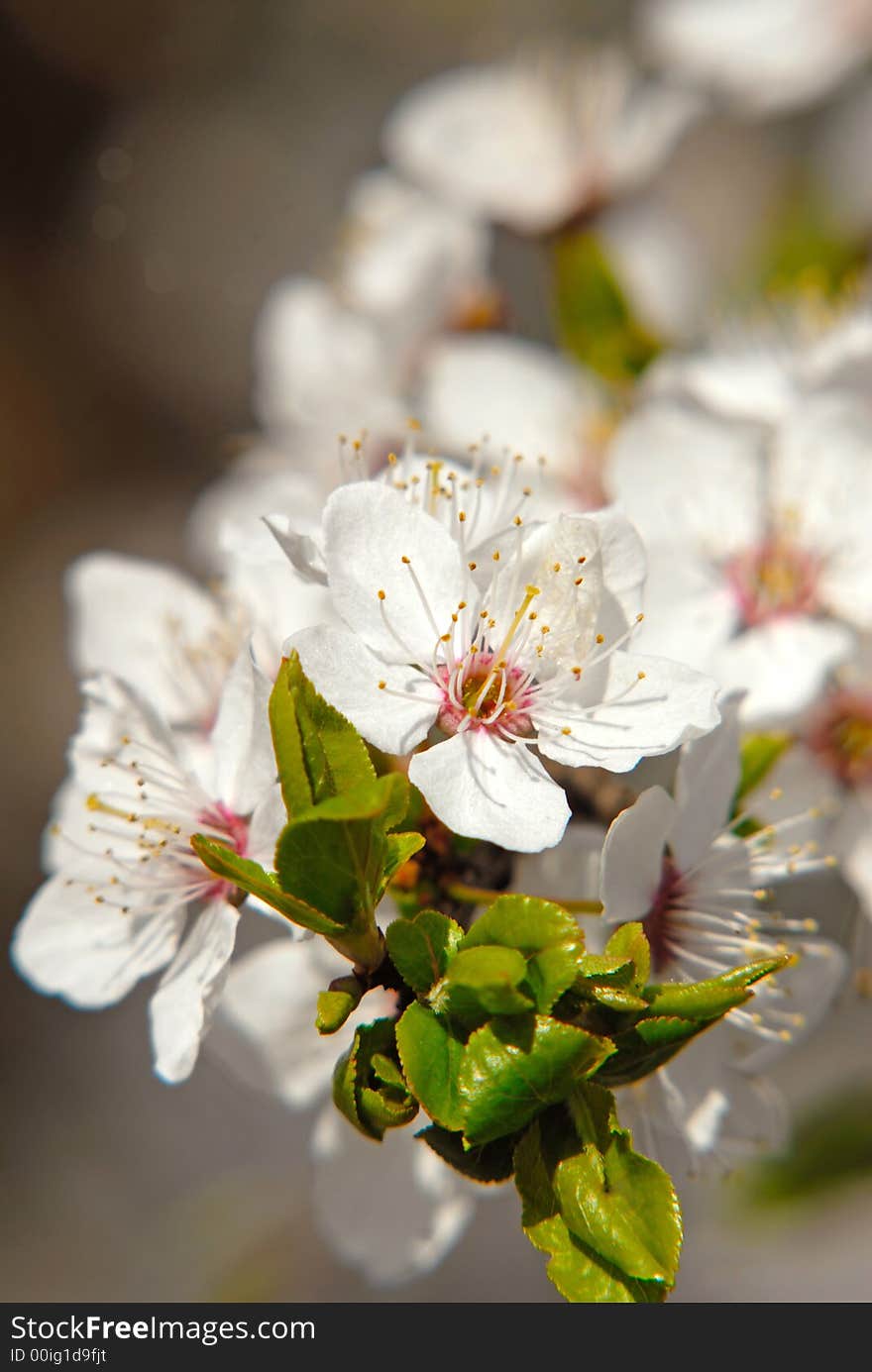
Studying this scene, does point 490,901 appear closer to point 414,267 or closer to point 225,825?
point 225,825

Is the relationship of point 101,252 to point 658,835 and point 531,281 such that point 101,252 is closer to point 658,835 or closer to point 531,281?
point 531,281

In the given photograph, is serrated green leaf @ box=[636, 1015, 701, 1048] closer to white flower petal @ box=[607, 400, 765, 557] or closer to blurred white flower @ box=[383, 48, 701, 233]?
white flower petal @ box=[607, 400, 765, 557]

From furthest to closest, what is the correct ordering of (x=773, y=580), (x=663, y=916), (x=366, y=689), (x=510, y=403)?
(x=510, y=403) < (x=773, y=580) < (x=663, y=916) < (x=366, y=689)

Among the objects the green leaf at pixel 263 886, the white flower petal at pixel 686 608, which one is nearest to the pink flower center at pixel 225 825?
the green leaf at pixel 263 886

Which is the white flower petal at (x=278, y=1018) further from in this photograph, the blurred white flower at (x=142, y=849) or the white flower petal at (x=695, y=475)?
the white flower petal at (x=695, y=475)

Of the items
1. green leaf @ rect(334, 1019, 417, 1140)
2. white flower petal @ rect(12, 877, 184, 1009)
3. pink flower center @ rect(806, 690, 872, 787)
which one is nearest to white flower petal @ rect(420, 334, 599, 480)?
pink flower center @ rect(806, 690, 872, 787)

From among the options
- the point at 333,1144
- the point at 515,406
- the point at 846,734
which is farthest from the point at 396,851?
the point at 515,406

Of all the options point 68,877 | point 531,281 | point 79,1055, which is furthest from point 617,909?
point 79,1055
